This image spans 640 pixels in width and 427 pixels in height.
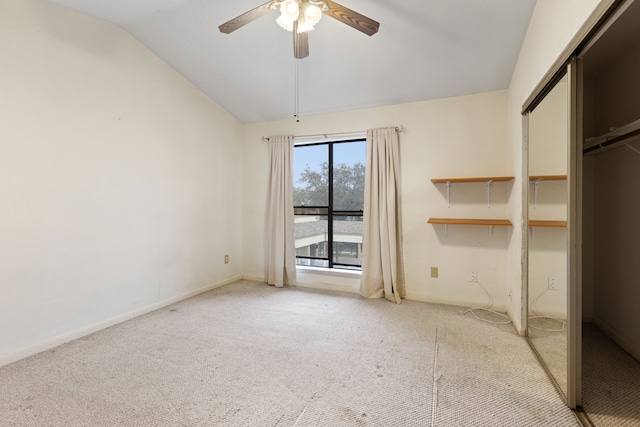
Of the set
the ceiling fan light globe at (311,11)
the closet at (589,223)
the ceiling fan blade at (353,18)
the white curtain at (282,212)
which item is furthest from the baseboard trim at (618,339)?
the white curtain at (282,212)

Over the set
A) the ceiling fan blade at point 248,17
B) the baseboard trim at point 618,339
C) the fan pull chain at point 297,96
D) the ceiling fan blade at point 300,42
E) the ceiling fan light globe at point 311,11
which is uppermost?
the fan pull chain at point 297,96

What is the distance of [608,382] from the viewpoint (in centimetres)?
170

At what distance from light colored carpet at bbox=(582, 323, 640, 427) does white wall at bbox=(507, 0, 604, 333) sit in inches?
19.6

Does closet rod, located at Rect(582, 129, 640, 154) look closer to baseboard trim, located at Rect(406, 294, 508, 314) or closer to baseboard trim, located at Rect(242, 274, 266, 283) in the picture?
baseboard trim, located at Rect(406, 294, 508, 314)

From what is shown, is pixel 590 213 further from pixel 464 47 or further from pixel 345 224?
pixel 345 224

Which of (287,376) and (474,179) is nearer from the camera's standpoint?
(287,376)

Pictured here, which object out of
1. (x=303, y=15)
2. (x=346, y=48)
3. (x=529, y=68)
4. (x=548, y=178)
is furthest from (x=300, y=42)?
(x=548, y=178)

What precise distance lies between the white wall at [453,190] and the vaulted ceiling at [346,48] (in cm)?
18

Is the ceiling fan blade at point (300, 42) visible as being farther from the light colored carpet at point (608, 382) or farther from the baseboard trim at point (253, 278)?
the baseboard trim at point (253, 278)

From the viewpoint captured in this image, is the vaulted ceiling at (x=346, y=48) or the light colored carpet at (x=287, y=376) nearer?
the light colored carpet at (x=287, y=376)

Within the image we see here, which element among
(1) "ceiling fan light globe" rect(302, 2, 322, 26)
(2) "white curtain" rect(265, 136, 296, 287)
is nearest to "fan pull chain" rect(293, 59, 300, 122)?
(2) "white curtain" rect(265, 136, 296, 287)

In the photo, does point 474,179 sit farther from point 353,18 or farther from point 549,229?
point 353,18

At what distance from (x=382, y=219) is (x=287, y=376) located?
1.97m

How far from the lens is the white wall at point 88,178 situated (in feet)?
6.63
